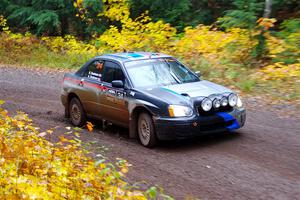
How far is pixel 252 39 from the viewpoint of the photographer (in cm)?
1745

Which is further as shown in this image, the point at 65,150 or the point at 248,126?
the point at 248,126

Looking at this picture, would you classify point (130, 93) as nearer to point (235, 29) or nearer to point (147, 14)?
point (235, 29)

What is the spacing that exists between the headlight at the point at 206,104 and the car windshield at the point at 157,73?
3.73 ft

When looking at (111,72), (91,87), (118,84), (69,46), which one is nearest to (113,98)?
(118,84)

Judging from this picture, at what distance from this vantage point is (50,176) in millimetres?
5363

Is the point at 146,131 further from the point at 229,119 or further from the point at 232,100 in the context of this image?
the point at 232,100

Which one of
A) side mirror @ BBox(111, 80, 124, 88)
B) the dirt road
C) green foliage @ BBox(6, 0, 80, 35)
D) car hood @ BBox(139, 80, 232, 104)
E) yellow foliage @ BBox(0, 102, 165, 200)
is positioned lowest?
the dirt road

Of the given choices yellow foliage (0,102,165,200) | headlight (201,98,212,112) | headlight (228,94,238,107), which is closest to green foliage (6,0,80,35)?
headlight (228,94,238,107)

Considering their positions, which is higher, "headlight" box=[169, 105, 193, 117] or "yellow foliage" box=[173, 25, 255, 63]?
"yellow foliage" box=[173, 25, 255, 63]

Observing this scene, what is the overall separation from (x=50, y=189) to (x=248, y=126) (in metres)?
6.25

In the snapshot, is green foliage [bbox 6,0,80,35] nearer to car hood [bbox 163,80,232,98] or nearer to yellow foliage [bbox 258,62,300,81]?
yellow foliage [bbox 258,62,300,81]

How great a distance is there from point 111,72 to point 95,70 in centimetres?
65

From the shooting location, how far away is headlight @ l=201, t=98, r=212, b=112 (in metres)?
8.56

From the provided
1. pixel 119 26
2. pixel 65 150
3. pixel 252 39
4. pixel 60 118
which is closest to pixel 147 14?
pixel 119 26
